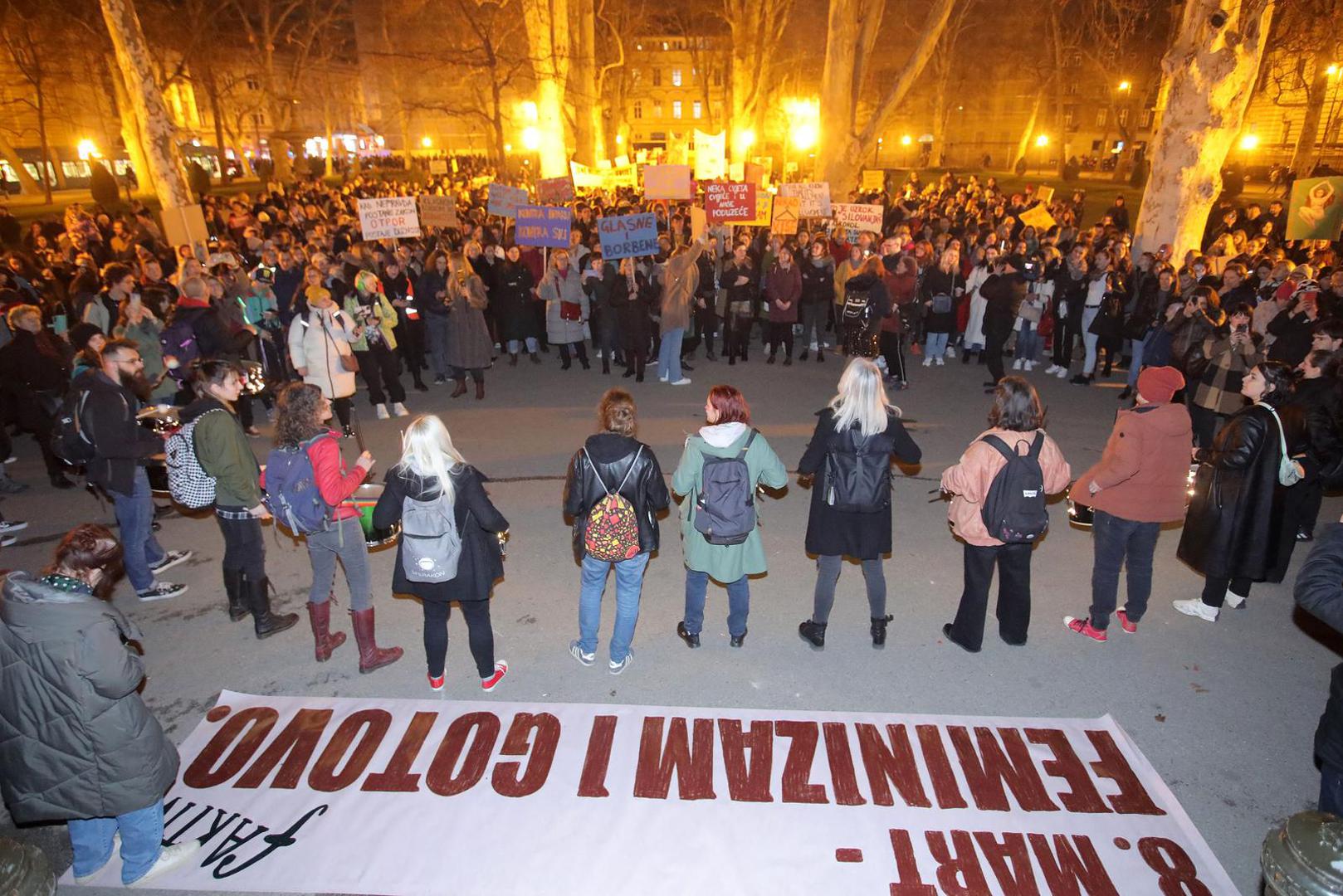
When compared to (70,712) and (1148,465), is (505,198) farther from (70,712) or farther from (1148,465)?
(70,712)

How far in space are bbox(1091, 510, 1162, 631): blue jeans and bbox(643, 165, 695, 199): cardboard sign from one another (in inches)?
480

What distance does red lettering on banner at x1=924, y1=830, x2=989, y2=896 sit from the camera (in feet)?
11.1

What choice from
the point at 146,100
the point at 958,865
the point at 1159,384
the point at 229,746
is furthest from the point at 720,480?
the point at 146,100

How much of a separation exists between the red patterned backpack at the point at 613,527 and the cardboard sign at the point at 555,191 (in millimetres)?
12823

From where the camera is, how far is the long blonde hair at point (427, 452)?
150 inches

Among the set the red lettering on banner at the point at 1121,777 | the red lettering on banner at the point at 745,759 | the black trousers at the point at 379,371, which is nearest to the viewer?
the red lettering on banner at the point at 1121,777

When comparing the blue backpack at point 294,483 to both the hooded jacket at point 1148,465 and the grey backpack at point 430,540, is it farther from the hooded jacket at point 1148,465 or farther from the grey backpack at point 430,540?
the hooded jacket at point 1148,465

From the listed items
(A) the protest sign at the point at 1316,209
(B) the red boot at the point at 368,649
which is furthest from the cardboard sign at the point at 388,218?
(A) the protest sign at the point at 1316,209

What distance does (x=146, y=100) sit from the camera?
687 inches

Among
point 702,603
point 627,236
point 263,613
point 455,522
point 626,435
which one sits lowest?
point 263,613

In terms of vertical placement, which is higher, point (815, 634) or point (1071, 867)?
point (815, 634)

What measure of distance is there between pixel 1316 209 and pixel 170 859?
45.9 ft

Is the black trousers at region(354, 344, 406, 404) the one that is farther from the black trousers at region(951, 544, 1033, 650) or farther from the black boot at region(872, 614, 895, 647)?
the black trousers at region(951, 544, 1033, 650)

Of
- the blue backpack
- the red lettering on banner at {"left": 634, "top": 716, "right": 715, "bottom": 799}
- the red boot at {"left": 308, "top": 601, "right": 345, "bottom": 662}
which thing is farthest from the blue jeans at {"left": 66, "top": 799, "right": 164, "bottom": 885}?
the red lettering on banner at {"left": 634, "top": 716, "right": 715, "bottom": 799}
